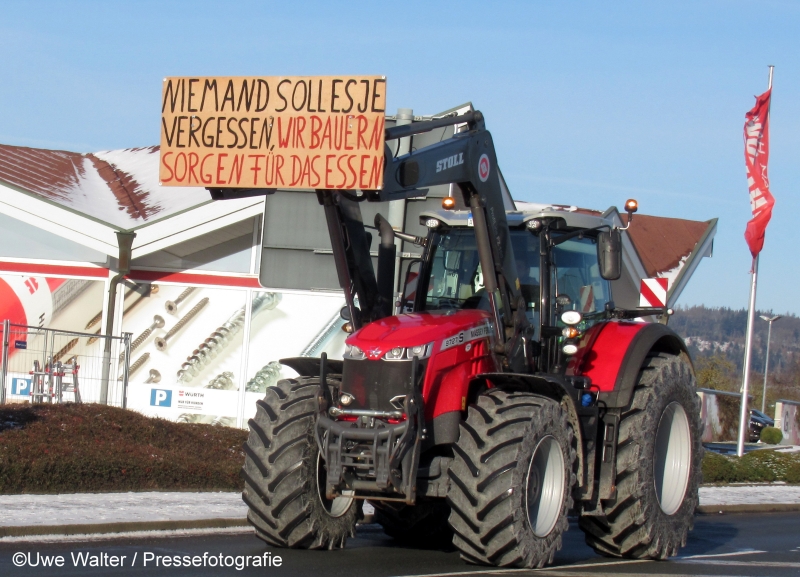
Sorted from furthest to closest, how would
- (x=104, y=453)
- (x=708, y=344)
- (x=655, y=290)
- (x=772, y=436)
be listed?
(x=708, y=344) < (x=772, y=436) < (x=655, y=290) < (x=104, y=453)

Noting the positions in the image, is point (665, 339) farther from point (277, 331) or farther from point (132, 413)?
point (277, 331)

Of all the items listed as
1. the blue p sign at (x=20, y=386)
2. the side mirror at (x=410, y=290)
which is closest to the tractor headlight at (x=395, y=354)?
the side mirror at (x=410, y=290)

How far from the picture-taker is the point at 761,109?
20.0 m

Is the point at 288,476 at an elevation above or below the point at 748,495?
above

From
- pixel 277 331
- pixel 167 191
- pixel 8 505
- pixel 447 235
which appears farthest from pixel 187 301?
pixel 447 235

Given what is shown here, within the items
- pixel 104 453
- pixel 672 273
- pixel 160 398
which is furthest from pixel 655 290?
pixel 672 273

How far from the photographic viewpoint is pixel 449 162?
8.20 m

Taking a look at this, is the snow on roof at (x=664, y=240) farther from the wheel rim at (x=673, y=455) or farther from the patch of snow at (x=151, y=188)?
the wheel rim at (x=673, y=455)

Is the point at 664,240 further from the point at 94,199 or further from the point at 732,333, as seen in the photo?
the point at 732,333

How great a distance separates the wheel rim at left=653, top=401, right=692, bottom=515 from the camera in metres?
10.1

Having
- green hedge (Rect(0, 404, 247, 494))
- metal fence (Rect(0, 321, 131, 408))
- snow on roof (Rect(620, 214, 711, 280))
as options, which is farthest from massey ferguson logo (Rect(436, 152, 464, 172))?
snow on roof (Rect(620, 214, 711, 280))

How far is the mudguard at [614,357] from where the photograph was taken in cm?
922

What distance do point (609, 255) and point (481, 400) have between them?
6.28 feet

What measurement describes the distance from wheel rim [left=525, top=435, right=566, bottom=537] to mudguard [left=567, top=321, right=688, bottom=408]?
1.13m
